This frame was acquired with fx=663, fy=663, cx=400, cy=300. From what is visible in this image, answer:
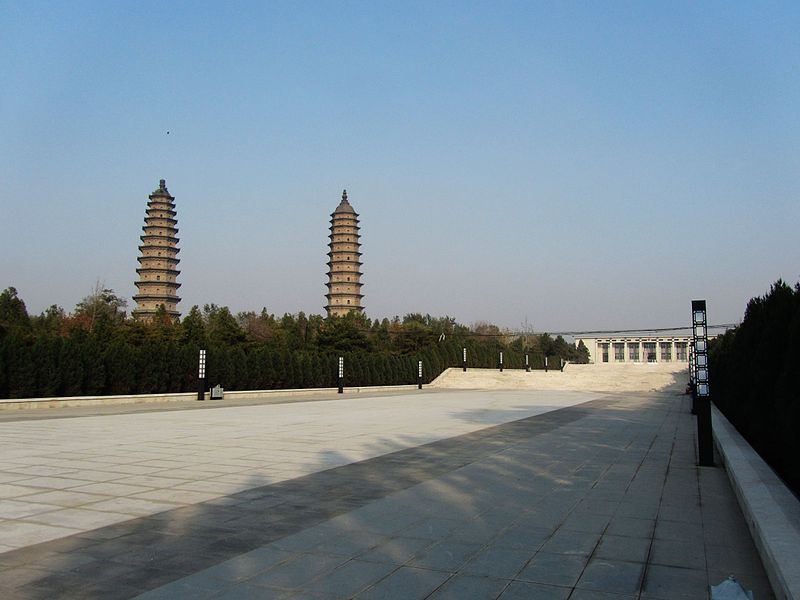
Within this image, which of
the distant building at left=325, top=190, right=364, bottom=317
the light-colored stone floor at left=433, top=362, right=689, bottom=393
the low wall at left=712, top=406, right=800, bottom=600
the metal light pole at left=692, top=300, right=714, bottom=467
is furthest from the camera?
the distant building at left=325, top=190, right=364, bottom=317

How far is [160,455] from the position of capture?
8.78 metres

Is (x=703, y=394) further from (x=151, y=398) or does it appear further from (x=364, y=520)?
(x=151, y=398)

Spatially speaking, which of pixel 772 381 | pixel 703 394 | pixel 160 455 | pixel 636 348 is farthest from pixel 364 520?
pixel 636 348

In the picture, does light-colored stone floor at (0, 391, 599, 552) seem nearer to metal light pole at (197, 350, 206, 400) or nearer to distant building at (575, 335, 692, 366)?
metal light pole at (197, 350, 206, 400)

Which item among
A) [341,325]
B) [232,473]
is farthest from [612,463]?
[341,325]

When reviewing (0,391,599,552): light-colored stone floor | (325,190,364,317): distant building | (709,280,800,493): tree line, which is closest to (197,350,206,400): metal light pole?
(0,391,599,552): light-colored stone floor

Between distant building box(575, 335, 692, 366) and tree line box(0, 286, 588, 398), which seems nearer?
tree line box(0, 286, 588, 398)

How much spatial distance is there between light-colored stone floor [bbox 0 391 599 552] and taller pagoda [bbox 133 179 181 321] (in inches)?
2930

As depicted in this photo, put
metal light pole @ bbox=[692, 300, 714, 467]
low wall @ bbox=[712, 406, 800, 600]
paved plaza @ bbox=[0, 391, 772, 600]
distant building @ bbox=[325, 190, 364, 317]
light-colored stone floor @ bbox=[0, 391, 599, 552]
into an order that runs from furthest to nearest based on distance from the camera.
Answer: distant building @ bbox=[325, 190, 364, 317], metal light pole @ bbox=[692, 300, 714, 467], light-colored stone floor @ bbox=[0, 391, 599, 552], paved plaza @ bbox=[0, 391, 772, 600], low wall @ bbox=[712, 406, 800, 600]

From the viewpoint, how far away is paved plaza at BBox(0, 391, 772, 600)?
3736 millimetres

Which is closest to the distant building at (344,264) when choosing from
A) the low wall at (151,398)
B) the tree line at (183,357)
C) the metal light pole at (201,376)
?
the tree line at (183,357)

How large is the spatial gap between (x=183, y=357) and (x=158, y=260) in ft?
225

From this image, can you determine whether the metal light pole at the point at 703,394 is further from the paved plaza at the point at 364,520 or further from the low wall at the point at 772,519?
the low wall at the point at 772,519

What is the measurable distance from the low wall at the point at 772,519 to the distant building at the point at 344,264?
89347 mm
